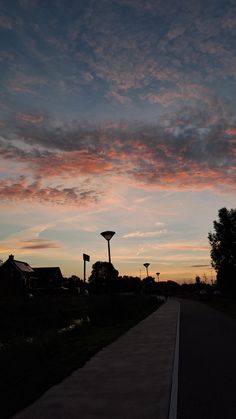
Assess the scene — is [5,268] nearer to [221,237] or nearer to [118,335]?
[221,237]

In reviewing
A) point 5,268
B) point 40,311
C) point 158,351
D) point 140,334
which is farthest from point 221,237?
point 158,351

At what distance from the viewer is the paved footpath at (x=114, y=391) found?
575 cm

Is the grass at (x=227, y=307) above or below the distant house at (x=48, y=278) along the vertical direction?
below

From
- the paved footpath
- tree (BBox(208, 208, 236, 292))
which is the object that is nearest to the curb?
the paved footpath

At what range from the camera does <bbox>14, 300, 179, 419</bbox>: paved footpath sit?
5.75 meters

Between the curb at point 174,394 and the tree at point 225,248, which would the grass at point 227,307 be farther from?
the tree at point 225,248

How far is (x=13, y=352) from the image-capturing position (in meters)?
10.9

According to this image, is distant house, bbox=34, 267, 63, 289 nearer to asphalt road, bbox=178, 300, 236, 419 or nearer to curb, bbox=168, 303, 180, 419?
asphalt road, bbox=178, 300, 236, 419

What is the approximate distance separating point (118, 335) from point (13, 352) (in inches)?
231

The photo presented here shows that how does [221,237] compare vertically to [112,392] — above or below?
above

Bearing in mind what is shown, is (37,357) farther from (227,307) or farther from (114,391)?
(227,307)

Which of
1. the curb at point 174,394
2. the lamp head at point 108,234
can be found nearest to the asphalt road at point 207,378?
the curb at point 174,394

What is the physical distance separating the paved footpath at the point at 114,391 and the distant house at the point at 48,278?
3322 inches

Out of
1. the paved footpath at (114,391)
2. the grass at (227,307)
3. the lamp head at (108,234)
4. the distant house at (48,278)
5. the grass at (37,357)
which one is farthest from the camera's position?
the distant house at (48,278)
